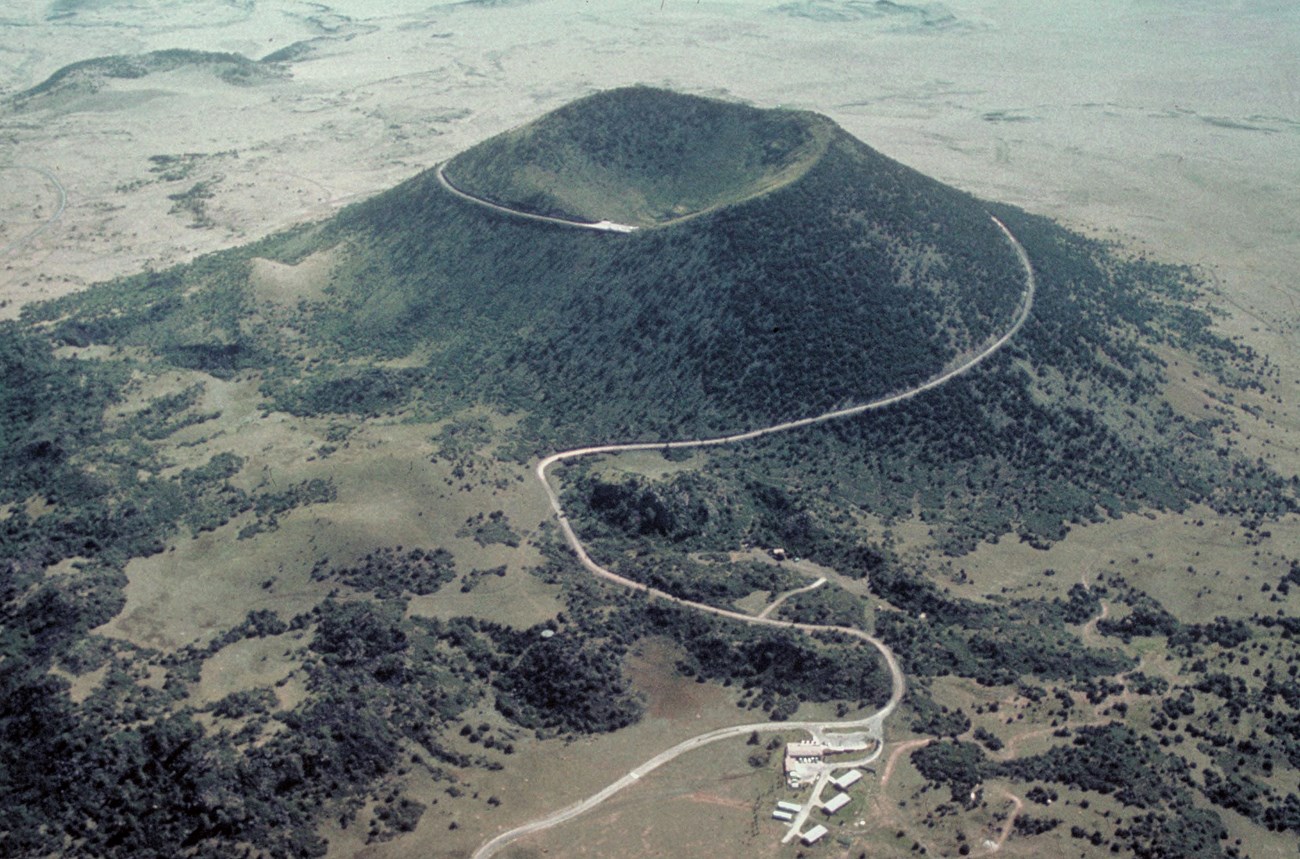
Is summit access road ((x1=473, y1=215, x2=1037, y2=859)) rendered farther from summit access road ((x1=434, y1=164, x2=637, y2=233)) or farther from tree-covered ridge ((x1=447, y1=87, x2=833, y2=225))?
summit access road ((x1=434, y1=164, x2=637, y2=233))

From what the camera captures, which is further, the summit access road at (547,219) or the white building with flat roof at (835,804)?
the summit access road at (547,219)

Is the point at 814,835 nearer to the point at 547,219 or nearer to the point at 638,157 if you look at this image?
the point at 547,219

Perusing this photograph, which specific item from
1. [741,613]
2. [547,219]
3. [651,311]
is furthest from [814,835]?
[547,219]

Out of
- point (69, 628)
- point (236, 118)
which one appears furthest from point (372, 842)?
point (236, 118)

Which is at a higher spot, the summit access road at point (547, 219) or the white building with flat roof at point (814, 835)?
the summit access road at point (547, 219)

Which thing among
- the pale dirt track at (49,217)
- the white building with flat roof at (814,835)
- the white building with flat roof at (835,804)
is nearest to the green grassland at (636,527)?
the white building with flat roof at (835,804)

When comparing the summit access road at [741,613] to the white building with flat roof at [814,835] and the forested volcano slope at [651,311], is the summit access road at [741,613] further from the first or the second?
the forested volcano slope at [651,311]
